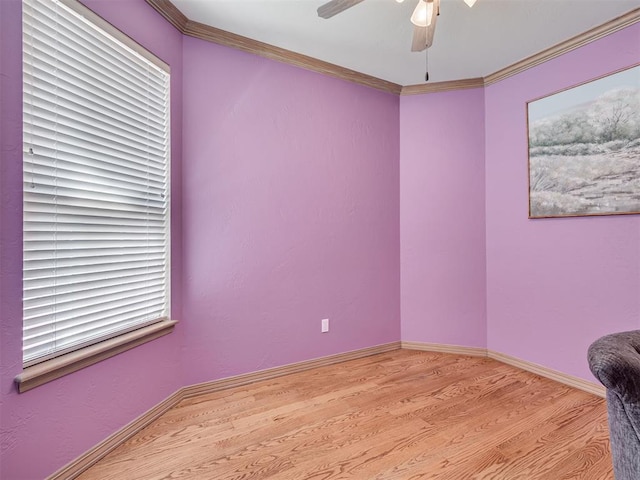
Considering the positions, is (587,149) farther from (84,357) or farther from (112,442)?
(112,442)

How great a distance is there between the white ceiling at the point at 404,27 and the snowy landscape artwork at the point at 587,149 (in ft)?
1.42

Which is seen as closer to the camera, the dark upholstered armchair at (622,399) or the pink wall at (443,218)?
the dark upholstered armchair at (622,399)

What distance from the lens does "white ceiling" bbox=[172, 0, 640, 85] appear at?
190cm

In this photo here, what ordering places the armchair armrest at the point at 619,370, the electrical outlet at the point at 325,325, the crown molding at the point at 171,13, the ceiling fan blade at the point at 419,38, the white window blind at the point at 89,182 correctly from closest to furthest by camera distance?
the armchair armrest at the point at 619,370 < the white window blind at the point at 89,182 < the ceiling fan blade at the point at 419,38 < the crown molding at the point at 171,13 < the electrical outlet at the point at 325,325

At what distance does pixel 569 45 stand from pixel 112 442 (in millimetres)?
3860

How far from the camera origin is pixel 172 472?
1.45 metres

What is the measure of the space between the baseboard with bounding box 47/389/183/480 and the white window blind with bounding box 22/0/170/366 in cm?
52

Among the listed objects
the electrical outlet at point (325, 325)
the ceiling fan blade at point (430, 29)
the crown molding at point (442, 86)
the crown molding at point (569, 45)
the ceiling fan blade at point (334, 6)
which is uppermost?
the crown molding at point (442, 86)

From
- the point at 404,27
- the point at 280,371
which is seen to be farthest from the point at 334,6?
the point at 280,371

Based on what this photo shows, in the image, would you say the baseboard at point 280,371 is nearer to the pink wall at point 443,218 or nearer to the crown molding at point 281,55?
the pink wall at point 443,218

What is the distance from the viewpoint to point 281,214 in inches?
95.4

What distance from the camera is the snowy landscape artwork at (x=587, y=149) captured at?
6.51ft

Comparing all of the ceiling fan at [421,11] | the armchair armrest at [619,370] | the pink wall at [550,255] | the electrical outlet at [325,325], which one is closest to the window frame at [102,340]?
the ceiling fan at [421,11]

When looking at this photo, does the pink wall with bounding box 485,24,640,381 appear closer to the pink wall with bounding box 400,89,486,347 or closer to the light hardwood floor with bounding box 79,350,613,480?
the pink wall with bounding box 400,89,486,347
